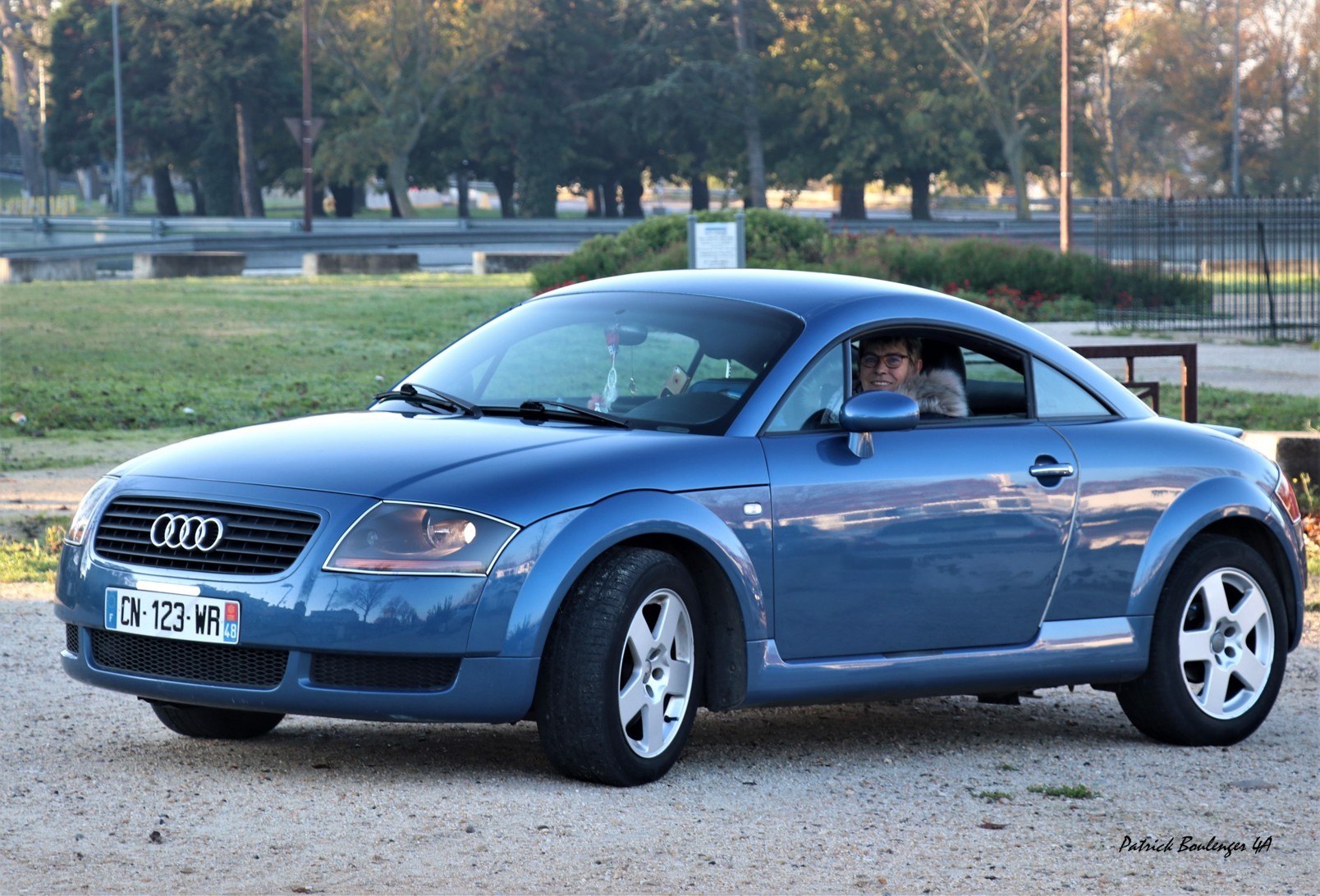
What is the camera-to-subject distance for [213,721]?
653cm

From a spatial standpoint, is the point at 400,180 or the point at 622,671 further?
the point at 400,180

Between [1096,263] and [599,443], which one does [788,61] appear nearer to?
[1096,263]

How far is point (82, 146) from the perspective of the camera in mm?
89062

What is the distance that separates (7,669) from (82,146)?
280ft

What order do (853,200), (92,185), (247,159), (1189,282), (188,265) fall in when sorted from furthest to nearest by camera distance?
1. (92,185)
2. (853,200)
3. (247,159)
4. (188,265)
5. (1189,282)

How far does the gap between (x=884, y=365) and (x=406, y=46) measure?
7010 cm

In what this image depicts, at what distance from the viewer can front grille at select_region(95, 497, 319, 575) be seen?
5566 millimetres

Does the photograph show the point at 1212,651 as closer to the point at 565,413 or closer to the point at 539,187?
the point at 565,413

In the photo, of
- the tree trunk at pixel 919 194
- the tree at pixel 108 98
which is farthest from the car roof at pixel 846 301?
the tree at pixel 108 98

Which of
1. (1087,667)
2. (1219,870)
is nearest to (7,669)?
(1087,667)

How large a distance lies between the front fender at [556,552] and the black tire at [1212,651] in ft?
6.53

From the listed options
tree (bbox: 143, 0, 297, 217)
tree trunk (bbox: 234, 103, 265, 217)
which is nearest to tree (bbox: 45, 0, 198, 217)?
tree (bbox: 143, 0, 297, 217)

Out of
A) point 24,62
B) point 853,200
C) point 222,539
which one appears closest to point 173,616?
point 222,539

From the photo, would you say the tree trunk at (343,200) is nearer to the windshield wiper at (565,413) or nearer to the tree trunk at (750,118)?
the tree trunk at (750,118)
